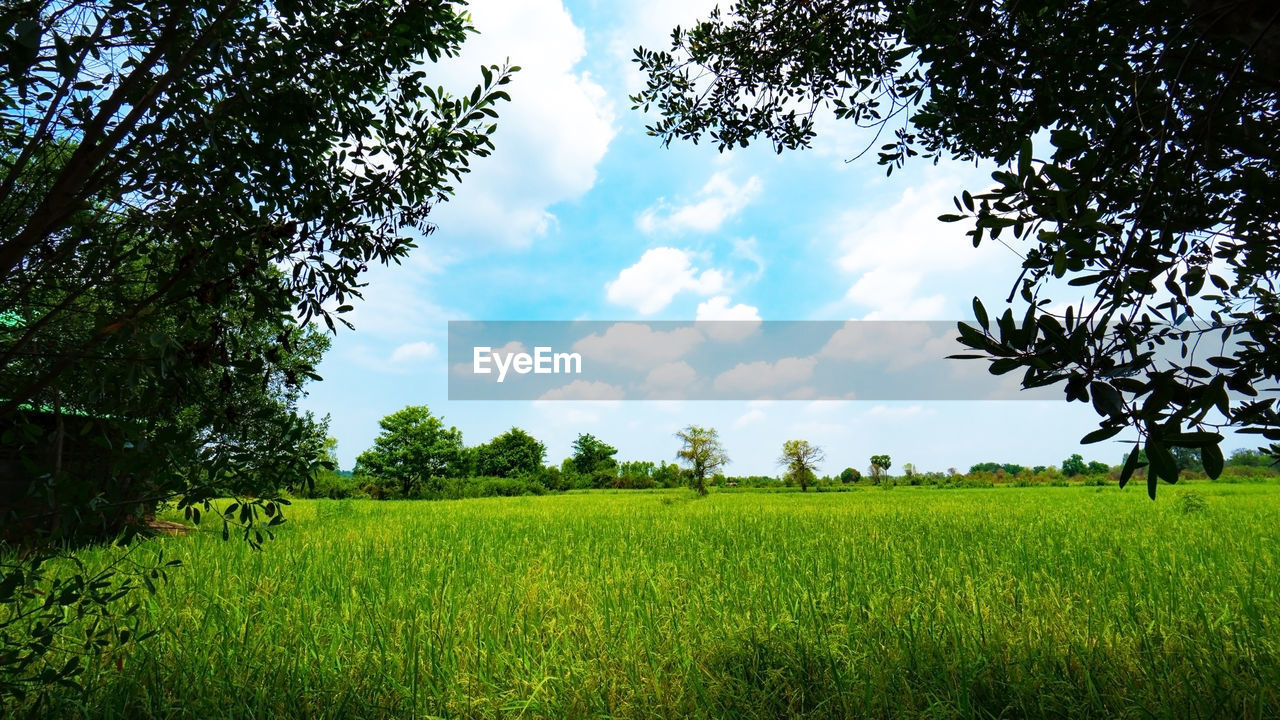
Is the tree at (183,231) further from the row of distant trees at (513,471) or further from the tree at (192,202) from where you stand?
the row of distant trees at (513,471)

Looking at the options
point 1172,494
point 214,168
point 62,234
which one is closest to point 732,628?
point 214,168

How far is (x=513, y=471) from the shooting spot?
5412 centimetres

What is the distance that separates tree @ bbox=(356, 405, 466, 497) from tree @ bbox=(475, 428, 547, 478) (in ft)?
40.0

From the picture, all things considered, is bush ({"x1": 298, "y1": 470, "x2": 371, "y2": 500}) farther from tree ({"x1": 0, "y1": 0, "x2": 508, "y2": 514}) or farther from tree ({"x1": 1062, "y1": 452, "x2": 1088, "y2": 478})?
tree ({"x1": 1062, "y1": 452, "x2": 1088, "y2": 478})

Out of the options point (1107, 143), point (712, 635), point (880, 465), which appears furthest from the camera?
point (880, 465)

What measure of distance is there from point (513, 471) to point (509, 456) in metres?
1.63

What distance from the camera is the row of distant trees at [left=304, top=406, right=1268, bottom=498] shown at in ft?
123

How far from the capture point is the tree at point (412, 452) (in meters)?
38.9

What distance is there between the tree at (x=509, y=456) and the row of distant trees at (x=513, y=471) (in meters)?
0.09

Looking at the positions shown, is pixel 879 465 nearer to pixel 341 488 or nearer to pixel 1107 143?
pixel 341 488

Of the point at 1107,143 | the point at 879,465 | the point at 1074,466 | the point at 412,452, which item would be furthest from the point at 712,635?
the point at 1074,466

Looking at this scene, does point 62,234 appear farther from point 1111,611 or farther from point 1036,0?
point 1111,611

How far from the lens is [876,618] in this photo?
4.59 meters

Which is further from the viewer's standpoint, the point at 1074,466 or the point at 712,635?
the point at 1074,466
